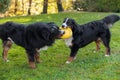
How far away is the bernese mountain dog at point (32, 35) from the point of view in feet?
22.5

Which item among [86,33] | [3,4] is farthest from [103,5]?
[86,33]

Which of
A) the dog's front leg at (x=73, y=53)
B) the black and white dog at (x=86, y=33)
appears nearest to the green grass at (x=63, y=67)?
the dog's front leg at (x=73, y=53)

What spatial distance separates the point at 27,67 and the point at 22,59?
0.84m

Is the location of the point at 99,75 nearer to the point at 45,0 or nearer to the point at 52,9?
the point at 45,0

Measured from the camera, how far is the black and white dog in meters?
7.48

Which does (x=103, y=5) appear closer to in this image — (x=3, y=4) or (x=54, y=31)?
(x=3, y=4)

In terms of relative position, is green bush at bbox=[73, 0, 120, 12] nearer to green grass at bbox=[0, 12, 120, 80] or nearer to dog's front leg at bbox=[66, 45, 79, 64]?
green grass at bbox=[0, 12, 120, 80]

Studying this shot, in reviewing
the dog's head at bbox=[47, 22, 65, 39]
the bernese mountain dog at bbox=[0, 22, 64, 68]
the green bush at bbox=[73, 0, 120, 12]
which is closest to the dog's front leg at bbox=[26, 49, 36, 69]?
the bernese mountain dog at bbox=[0, 22, 64, 68]

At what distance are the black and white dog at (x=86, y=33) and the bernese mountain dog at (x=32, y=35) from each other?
1.69ft

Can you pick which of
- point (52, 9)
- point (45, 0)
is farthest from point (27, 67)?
point (52, 9)

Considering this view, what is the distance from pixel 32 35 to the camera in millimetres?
6984

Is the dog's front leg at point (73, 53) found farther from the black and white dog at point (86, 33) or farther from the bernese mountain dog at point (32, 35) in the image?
the bernese mountain dog at point (32, 35)

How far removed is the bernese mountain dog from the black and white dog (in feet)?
1.69

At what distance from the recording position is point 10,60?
805 centimetres
